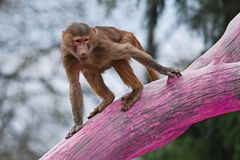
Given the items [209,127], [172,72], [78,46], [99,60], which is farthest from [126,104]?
[209,127]

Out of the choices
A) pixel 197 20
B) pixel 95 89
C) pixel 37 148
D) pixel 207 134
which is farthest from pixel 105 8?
pixel 95 89

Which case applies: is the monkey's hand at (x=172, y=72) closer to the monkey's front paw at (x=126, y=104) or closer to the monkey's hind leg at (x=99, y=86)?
the monkey's front paw at (x=126, y=104)

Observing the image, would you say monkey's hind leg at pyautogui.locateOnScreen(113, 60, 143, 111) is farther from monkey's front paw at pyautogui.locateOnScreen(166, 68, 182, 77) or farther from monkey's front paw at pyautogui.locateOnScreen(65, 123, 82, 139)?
monkey's front paw at pyautogui.locateOnScreen(65, 123, 82, 139)

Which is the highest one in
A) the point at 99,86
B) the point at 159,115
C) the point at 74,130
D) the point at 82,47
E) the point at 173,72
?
the point at 82,47

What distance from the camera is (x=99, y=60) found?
6.37 metres

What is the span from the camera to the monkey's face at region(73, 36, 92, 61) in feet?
20.3

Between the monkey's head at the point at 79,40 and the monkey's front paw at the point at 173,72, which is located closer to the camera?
the monkey's front paw at the point at 173,72

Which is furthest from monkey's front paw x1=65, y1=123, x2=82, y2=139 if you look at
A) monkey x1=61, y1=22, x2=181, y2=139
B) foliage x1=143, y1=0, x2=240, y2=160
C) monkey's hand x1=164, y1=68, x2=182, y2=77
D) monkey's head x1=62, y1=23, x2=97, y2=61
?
foliage x1=143, y1=0, x2=240, y2=160

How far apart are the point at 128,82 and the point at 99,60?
0.32 metres

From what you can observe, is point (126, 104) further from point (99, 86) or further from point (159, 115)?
point (99, 86)

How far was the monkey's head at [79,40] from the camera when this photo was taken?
20.5 feet

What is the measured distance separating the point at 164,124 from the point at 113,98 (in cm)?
92

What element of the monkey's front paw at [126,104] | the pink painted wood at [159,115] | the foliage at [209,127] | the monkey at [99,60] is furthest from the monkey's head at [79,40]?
the foliage at [209,127]

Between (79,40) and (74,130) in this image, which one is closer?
(74,130)
